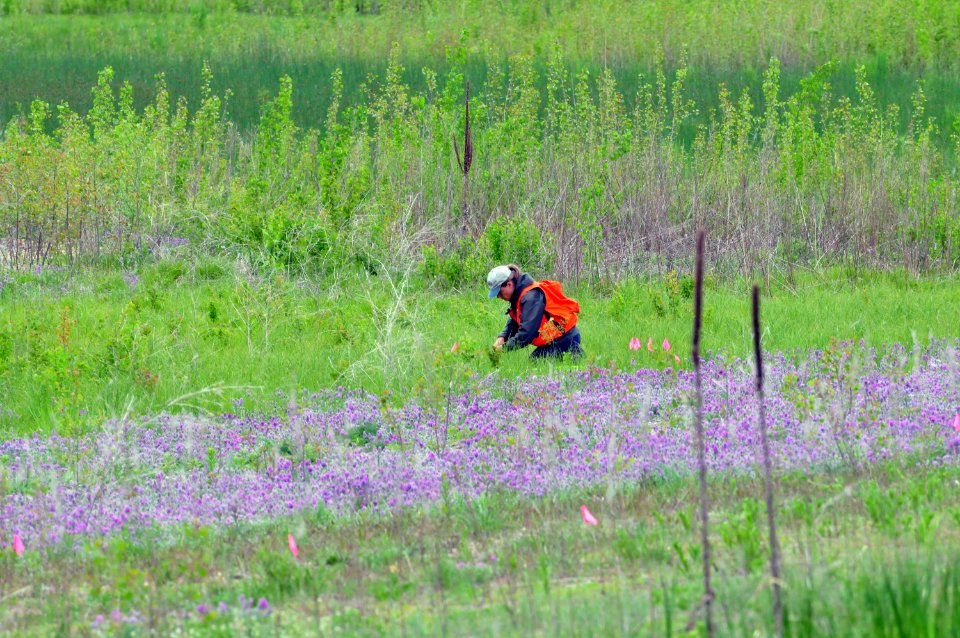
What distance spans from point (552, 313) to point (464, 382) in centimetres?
140

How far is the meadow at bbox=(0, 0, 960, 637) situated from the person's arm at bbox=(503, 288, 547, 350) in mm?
408

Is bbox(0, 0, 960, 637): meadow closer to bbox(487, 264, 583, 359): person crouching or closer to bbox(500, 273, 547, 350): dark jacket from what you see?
bbox(487, 264, 583, 359): person crouching

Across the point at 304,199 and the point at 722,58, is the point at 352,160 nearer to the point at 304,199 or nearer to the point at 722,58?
the point at 304,199

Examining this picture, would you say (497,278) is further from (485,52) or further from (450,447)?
(485,52)

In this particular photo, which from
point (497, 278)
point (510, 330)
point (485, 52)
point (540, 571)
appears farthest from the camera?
point (485, 52)

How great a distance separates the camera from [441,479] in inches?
242

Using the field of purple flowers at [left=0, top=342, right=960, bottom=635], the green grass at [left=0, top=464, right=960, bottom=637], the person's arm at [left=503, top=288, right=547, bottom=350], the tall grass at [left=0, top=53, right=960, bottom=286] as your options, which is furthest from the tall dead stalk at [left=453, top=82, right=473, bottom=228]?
the green grass at [left=0, top=464, right=960, bottom=637]

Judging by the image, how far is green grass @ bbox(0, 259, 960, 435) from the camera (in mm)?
8484

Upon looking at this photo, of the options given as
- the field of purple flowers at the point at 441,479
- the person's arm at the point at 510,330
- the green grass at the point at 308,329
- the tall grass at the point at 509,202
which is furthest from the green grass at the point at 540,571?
the tall grass at the point at 509,202

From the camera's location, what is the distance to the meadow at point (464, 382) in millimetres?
4523

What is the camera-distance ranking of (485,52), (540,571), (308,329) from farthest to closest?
1. (485,52)
2. (308,329)
3. (540,571)

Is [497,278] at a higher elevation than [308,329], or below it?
higher

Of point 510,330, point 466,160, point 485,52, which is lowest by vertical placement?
point 510,330

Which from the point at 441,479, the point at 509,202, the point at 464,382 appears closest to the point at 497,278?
the point at 464,382
